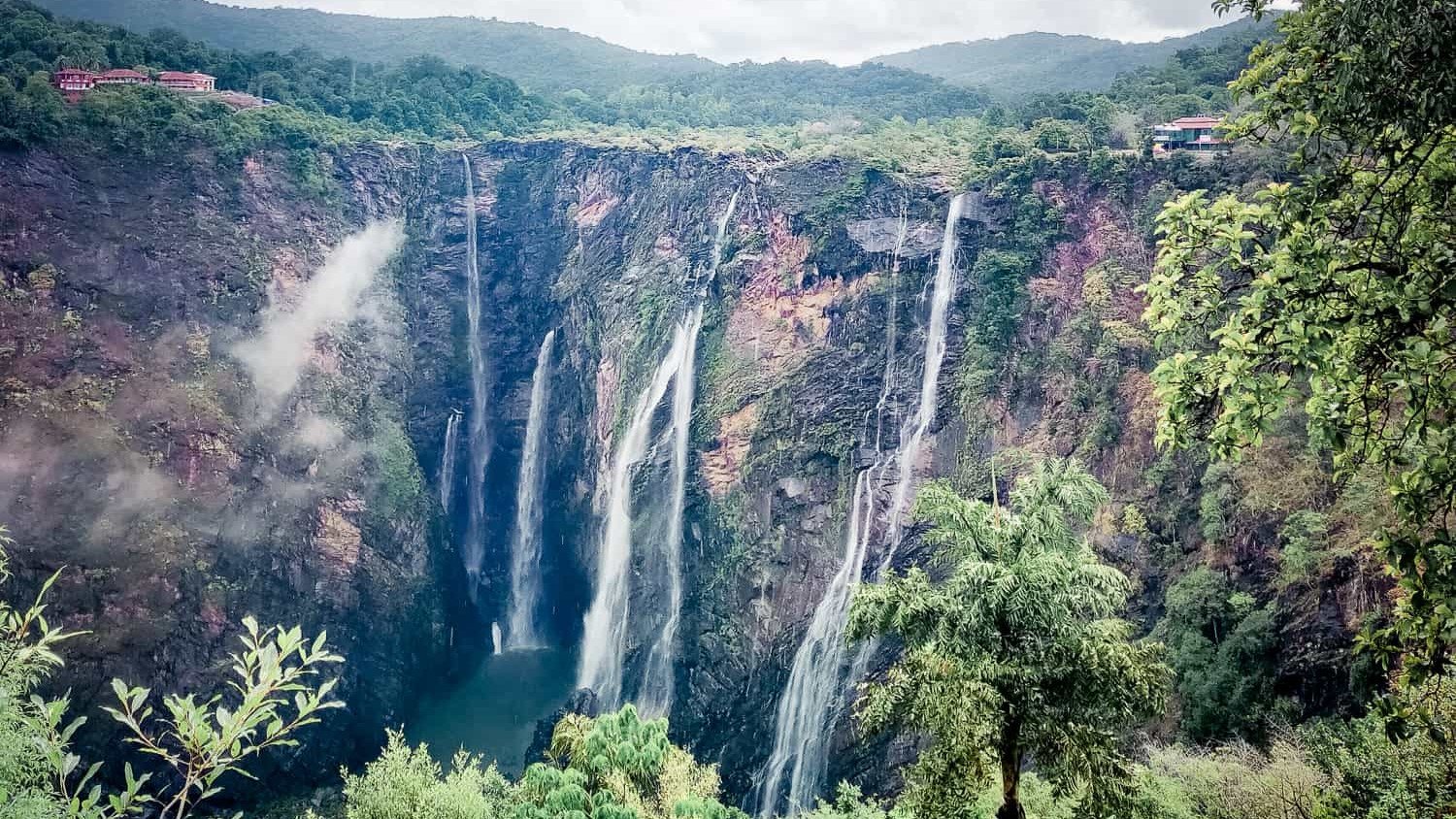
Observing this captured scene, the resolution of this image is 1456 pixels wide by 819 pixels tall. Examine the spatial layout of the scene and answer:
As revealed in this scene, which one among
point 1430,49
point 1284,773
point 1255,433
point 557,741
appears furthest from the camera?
point 557,741

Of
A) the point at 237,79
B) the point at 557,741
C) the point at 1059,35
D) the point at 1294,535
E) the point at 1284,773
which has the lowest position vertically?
the point at 557,741

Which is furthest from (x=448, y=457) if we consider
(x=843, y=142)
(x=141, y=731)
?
(x=141, y=731)

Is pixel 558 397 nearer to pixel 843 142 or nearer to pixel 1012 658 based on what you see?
pixel 843 142

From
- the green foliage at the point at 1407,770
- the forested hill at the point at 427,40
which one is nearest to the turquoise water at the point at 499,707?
the green foliage at the point at 1407,770

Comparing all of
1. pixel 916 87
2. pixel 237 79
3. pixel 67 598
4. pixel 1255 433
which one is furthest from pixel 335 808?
pixel 916 87

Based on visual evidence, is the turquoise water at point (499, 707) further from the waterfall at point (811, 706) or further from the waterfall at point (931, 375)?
the waterfall at point (931, 375)

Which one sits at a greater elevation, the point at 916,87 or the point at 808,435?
the point at 916,87

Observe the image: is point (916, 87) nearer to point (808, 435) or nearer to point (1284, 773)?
point (808, 435)

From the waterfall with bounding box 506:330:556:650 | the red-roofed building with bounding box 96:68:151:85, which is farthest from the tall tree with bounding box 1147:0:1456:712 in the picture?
the red-roofed building with bounding box 96:68:151:85
